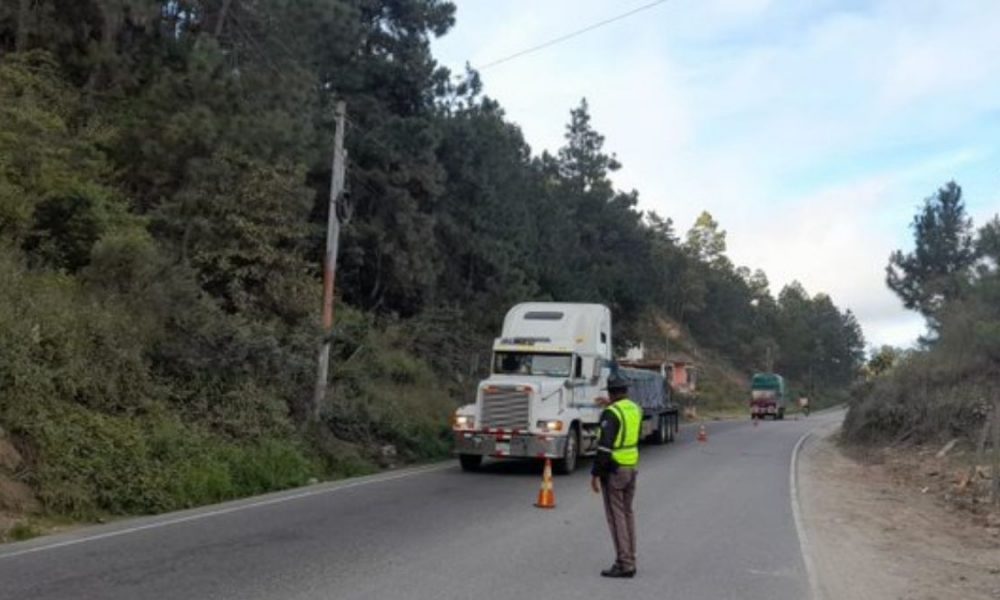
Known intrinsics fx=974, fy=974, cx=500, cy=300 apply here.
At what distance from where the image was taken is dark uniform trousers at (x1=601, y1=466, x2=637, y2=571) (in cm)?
939

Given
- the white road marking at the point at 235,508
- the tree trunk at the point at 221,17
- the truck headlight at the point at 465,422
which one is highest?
the tree trunk at the point at 221,17

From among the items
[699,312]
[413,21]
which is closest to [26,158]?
[413,21]

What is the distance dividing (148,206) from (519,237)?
75.2 feet

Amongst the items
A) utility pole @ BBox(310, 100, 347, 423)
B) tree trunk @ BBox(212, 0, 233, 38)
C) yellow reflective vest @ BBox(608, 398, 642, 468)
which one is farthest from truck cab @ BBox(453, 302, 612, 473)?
tree trunk @ BBox(212, 0, 233, 38)

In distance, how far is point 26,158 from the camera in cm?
1947

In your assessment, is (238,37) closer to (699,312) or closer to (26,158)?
(26,158)

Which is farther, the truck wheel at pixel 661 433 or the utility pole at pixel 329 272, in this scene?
the truck wheel at pixel 661 433

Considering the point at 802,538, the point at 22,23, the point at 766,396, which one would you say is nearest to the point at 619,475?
the point at 802,538

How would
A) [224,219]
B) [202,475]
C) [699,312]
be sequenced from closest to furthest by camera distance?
[202,475] → [224,219] → [699,312]

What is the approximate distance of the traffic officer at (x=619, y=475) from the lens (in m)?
9.40

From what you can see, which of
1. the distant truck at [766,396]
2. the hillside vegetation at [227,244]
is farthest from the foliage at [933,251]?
the hillside vegetation at [227,244]

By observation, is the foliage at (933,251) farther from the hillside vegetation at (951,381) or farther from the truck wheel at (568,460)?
the truck wheel at (568,460)

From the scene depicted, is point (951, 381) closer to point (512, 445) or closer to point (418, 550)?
point (512, 445)

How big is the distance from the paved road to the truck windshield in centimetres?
501
